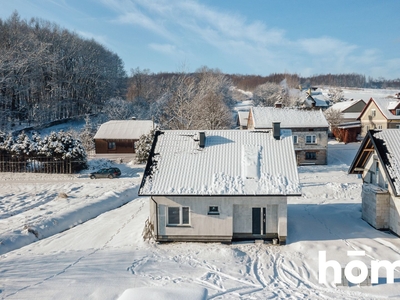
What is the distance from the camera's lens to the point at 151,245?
53.6ft

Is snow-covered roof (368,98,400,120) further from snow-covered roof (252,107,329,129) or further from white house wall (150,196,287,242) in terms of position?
white house wall (150,196,287,242)

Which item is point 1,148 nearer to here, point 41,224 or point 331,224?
point 41,224

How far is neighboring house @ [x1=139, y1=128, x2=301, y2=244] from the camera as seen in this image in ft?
53.2

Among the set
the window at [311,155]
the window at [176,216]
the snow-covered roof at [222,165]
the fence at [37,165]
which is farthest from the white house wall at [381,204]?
the fence at [37,165]

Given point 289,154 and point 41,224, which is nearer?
point 289,154

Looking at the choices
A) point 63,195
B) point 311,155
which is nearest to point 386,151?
point 311,155

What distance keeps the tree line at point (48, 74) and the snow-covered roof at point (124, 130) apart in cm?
1872

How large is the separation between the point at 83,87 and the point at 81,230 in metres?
64.8

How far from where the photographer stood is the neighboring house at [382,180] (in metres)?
17.0

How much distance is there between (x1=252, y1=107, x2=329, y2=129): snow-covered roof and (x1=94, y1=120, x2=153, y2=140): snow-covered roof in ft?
58.2

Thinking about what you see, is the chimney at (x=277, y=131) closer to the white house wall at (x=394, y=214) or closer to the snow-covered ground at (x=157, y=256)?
the snow-covered ground at (x=157, y=256)

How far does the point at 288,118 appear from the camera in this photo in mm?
41438

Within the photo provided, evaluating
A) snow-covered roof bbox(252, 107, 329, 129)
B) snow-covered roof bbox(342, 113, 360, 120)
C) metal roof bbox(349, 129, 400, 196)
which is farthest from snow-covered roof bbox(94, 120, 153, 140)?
snow-covered roof bbox(342, 113, 360, 120)

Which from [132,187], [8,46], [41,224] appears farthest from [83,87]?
[41,224]
